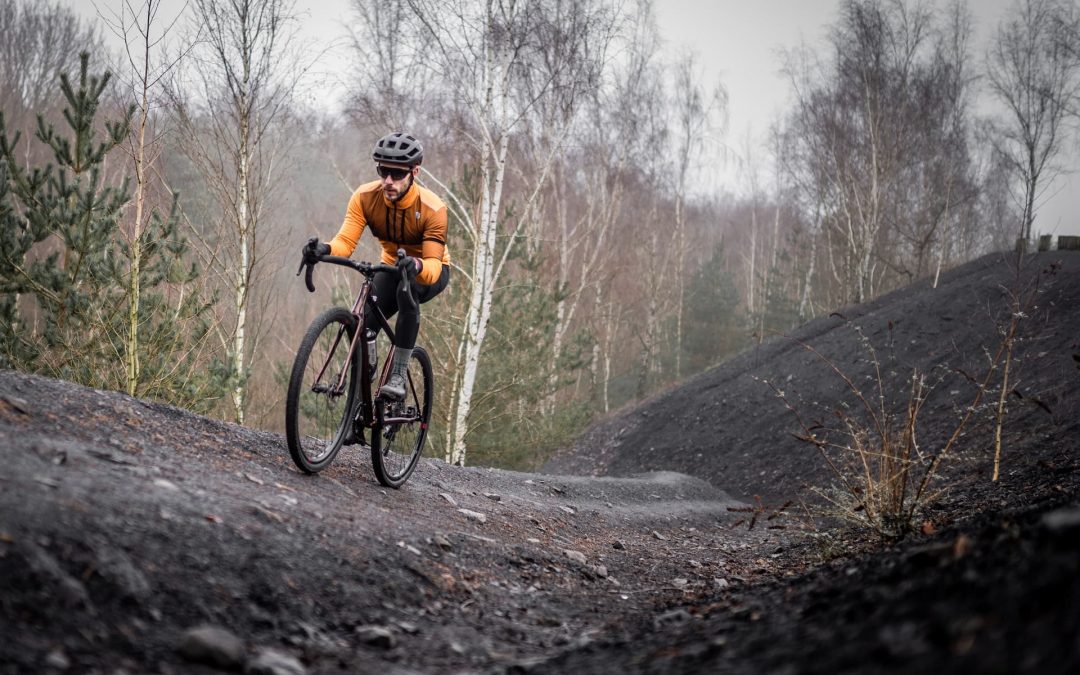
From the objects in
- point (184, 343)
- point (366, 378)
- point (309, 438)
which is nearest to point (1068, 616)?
point (366, 378)

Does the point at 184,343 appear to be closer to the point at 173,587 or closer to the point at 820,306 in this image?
the point at 173,587

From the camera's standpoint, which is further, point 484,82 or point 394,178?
point 484,82

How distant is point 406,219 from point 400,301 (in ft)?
2.05

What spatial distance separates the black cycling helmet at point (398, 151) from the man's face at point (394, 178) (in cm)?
5

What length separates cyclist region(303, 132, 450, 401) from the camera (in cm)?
526

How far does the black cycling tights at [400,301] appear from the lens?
17.4 ft

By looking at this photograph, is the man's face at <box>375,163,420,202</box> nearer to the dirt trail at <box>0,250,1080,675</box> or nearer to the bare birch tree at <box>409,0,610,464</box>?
the dirt trail at <box>0,250,1080,675</box>

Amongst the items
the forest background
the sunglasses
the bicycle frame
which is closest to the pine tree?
the forest background

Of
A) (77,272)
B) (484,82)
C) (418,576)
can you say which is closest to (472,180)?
(484,82)

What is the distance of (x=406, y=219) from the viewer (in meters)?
5.47

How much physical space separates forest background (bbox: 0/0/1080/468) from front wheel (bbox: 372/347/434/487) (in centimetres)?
277

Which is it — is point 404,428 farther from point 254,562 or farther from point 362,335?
point 254,562

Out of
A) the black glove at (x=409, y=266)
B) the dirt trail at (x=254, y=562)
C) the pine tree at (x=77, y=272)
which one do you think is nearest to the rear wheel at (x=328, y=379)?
the dirt trail at (x=254, y=562)

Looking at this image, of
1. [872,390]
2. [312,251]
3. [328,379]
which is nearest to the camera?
[312,251]
